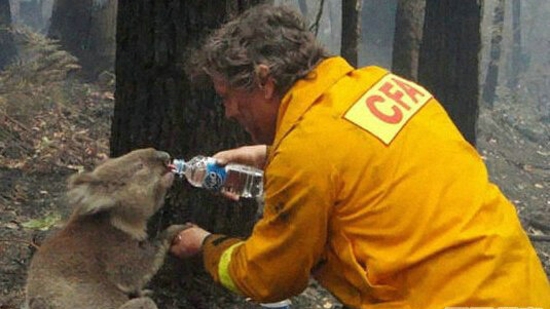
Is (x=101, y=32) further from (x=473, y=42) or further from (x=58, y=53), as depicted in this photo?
(x=473, y=42)

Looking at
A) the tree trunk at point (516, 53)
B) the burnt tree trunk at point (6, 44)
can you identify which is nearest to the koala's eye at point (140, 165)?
the burnt tree trunk at point (6, 44)

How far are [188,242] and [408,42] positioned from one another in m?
6.29

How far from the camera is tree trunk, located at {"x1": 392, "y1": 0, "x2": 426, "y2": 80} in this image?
9.51 metres

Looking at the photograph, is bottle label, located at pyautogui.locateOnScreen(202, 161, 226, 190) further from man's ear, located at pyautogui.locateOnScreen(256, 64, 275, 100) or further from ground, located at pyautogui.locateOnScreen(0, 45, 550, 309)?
ground, located at pyautogui.locateOnScreen(0, 45, 550, 309)

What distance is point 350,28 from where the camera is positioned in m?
7.84

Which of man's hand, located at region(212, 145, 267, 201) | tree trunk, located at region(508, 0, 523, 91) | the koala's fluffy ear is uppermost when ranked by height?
man's hand, located at region(212, 145, 267, 201)

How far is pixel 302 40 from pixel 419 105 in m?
0.51

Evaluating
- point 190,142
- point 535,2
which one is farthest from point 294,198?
point 535,2

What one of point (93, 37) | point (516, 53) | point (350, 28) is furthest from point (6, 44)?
point (516, 53)

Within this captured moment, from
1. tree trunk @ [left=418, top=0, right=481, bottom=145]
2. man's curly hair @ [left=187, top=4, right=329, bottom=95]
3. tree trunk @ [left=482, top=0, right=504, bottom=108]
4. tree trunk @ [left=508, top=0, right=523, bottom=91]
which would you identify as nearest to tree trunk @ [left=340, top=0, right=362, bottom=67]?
tree trunk @ [left=418, top=0, right=481, bottom=145]

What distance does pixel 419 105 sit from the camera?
319 centimetres

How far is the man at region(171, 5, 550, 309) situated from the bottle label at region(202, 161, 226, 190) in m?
0.61

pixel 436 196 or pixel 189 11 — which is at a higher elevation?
pixel 189 11

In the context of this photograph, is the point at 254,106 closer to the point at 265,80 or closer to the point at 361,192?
the point at 265,80
